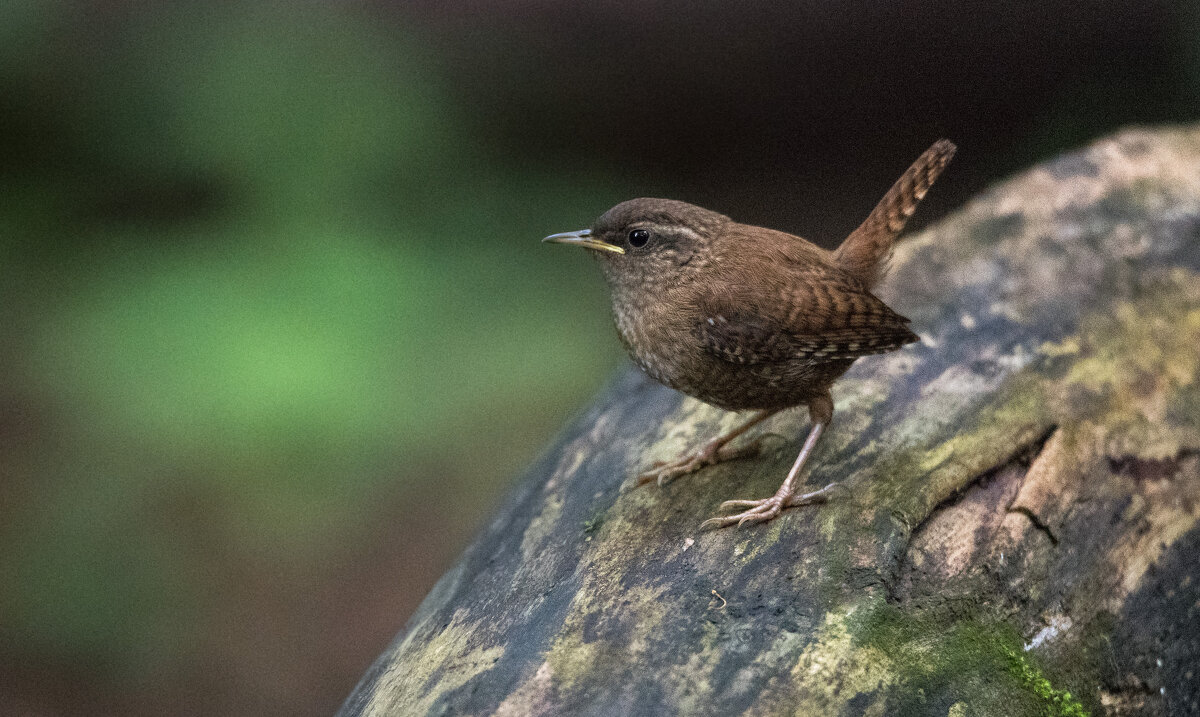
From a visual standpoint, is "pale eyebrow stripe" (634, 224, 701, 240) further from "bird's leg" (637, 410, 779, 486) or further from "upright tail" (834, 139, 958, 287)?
"bird's leg" (637, 410, 779, 486)

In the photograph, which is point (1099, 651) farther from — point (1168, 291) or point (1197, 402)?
point (1168, 291)

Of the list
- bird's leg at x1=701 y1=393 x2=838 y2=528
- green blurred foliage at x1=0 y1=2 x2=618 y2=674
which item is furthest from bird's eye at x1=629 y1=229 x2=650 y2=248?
green blurred foliage at x1=0 y1=2 x2=618 y2=674

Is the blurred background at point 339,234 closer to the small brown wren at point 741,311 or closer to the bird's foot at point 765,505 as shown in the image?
the small brown wren at point 741,311

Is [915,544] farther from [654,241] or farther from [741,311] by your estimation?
[654,241]

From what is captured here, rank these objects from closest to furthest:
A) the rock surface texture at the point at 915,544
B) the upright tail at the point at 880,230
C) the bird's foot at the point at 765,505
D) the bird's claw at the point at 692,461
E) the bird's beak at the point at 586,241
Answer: the rock surface texture at the point at 915,544, the bird's foot at the point at 765,505, the bird's claw at the point at 692,461, the bird's beak at the point at 586,241, the upright tail at the point at 880,230

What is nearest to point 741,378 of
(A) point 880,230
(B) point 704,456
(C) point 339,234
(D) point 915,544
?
(B) point 704,456

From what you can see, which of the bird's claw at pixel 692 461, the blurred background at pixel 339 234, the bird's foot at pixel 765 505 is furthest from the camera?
the blurred background at pixel 339 234

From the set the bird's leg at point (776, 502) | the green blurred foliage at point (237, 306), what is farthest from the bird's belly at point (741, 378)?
the green blurred foliage at point (237, 306)
